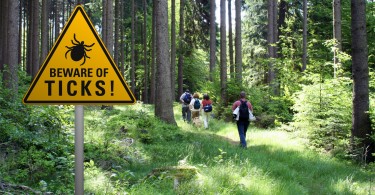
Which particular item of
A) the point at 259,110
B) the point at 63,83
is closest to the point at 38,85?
the point at 63,83

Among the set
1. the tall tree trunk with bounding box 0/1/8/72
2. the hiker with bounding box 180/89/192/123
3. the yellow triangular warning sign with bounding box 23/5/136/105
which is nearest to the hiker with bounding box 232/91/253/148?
the hiker with bounding box 180/89/192/123

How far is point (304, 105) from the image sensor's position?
485 inches

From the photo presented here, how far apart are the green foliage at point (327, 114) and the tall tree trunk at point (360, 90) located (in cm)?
61

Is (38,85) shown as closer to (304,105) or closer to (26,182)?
(26,182)

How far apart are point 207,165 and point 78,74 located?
18.6 feet

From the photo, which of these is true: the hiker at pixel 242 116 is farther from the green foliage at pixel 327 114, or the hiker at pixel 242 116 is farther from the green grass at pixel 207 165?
the green foliage at pixel 327 114

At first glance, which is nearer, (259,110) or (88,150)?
(88,150)

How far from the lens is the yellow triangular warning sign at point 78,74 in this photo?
3223 millimetres

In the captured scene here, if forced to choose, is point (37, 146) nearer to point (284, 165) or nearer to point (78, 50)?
point (78, 50)

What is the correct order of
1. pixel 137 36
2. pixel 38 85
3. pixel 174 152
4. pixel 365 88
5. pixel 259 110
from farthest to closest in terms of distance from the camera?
1. pixel 137 36
2. pixel 259 110
3. pixel 365 88
4. pixel 174 152
5. pixel 38 85

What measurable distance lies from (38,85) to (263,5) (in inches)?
1242

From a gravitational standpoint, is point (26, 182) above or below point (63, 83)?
below

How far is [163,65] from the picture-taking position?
46.5 ft

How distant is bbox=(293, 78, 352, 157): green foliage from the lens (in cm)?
1164
